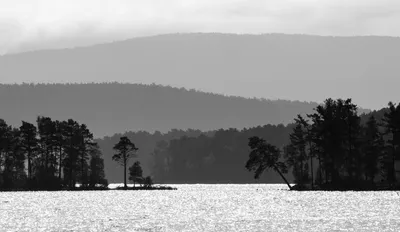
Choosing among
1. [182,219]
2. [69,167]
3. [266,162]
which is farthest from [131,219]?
[69,167]

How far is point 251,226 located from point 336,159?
7711 centimetres

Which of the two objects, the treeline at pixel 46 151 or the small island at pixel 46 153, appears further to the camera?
the treeline at pixel 46 151

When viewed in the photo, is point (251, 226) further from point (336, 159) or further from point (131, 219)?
point (336, 159)

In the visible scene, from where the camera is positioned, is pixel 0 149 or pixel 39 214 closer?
pixel 39 214

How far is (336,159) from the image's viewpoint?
136 metres

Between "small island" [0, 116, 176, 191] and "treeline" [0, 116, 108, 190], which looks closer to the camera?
"small island" [0, 116, 176, 191]

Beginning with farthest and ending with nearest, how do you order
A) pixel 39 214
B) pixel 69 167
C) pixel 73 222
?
pixel 69 167, pixel 39 214, pixel 73 222

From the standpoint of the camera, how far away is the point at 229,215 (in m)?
76.4

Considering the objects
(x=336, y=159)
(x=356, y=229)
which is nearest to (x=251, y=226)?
(x=356, y=229)

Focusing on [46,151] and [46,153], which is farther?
[46,151]

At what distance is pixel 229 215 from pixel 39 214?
2136 cm

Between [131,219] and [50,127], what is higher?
[50,127]

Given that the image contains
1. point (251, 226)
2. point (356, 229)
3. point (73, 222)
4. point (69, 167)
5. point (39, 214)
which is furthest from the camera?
point (69, 167)

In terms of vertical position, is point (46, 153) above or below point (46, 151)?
below
